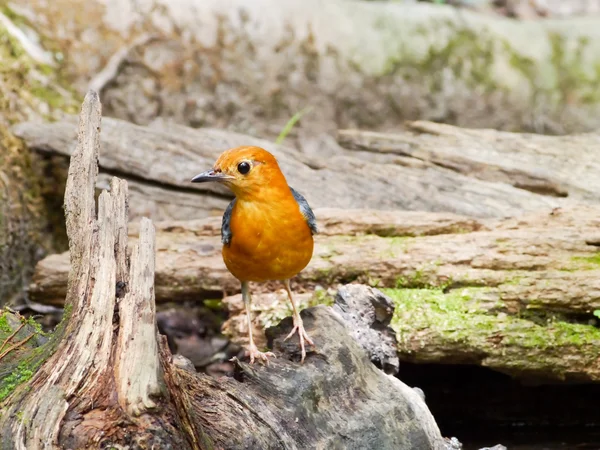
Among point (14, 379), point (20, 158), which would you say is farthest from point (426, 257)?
point (20, 158)

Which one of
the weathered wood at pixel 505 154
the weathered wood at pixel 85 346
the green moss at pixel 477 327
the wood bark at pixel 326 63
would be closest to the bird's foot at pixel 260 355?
the weathered wood at pixel 85 346

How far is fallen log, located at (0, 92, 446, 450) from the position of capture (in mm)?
2625

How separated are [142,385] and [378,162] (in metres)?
4.40

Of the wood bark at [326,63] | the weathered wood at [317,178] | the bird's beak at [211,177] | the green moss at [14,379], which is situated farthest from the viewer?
the wood bark at [326,63]

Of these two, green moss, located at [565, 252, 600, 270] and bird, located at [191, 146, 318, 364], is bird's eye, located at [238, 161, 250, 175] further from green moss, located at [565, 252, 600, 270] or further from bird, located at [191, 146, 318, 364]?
green moss, located at [565, 252, 600, 270]

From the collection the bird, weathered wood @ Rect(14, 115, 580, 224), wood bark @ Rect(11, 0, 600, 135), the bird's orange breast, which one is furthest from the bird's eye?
wood bark @ Rect(11, 0, 600, 135)

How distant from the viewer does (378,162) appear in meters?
6.73

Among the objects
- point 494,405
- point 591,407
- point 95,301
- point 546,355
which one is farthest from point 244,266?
point 591,407

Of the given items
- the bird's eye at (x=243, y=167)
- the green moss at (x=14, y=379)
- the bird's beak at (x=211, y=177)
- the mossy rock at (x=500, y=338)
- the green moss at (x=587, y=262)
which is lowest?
the mossy rock at (x=500, y=338)

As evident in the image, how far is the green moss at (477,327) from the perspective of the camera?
14.9ft

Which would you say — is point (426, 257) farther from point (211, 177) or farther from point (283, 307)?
point (211, 177)

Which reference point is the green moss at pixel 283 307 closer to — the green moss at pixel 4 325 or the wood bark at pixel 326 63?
the green moss at pixel 4 325

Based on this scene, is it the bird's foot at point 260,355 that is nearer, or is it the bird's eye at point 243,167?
the bird's foot at point 260,355

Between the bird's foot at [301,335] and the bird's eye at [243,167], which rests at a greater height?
the bird's eye at [243,167]
